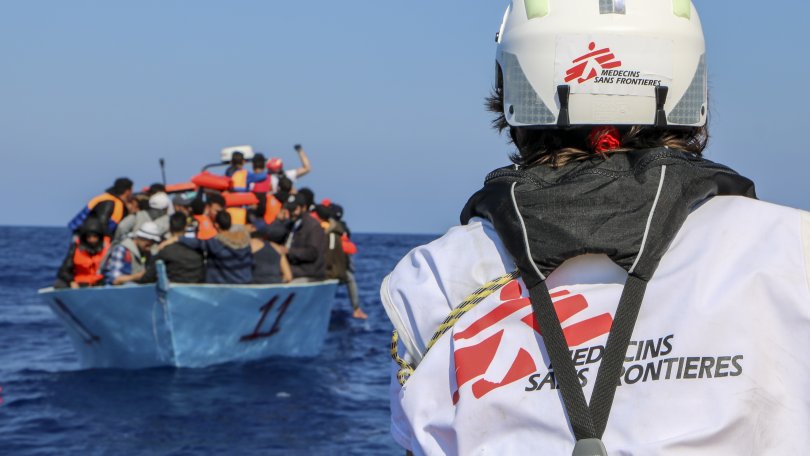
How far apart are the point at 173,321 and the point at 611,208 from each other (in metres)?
11.1

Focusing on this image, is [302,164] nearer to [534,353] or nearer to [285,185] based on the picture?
[285,185]

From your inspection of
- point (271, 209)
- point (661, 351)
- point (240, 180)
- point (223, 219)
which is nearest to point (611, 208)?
point (661, 351)

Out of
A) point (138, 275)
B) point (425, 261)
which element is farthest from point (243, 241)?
point (425, 261)

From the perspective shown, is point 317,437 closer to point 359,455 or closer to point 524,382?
point 359,455

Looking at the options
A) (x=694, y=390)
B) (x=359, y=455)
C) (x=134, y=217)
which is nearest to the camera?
(x=694, y=390)

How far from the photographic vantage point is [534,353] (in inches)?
70.4

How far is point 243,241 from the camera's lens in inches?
498

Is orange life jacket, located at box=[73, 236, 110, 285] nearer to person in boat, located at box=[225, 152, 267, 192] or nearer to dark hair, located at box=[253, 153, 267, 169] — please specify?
person in boat, located at box=[225, 152, 267, 192]

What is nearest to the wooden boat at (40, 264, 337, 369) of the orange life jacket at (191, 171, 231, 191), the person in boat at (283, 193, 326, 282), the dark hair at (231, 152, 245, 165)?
the person in boat at (283, 193, 326, 282)

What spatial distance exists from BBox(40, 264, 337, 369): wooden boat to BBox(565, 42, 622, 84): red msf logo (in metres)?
10.3

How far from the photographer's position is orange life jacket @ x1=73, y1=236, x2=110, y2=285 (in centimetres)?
1275

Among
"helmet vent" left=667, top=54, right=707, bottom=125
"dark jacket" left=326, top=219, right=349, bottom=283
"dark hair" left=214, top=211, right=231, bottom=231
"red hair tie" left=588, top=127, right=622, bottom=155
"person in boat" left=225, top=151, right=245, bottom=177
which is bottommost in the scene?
"dark jacket" left=326, top=219, right=349, bottom=283

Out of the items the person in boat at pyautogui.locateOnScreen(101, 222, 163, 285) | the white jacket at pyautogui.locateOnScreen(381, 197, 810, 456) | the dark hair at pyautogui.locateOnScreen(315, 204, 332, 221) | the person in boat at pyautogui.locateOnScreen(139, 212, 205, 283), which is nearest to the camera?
the white jacket at pyautogui.locateOnScreen(381, 197, 810, 456)

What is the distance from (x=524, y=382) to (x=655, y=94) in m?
0.54
